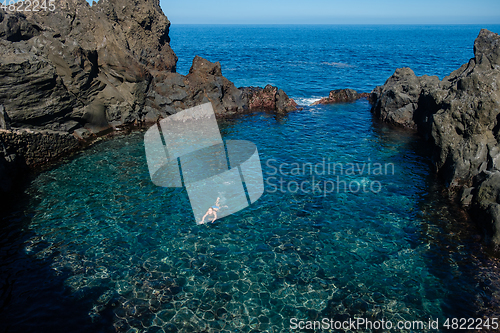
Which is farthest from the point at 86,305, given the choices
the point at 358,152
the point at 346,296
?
the point at 358,152

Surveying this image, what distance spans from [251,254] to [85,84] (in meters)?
23.9

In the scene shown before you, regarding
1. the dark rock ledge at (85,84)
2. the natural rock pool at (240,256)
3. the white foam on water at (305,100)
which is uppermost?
the dark rock ledge at (85,84)

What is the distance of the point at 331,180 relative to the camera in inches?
902

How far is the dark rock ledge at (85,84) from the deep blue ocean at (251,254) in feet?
11.6

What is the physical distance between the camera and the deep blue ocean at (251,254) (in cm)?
1230

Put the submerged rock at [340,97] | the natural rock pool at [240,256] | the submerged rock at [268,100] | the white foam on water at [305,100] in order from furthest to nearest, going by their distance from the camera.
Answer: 1. the submerged rock at [340,97]
2. the white foam on water at [305,100]
3. the submerged rock at [268,100]
4. the natural rock pool at [240,256]

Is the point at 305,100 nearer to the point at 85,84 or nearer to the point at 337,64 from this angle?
the point at 85,84

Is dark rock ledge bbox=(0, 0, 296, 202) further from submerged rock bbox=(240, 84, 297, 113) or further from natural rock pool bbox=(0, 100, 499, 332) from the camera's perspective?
natural rock pool bbox=(0, 100, 499, 332)

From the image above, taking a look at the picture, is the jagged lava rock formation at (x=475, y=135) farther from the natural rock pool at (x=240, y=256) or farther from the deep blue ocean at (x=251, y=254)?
the natural rock pool at (x=240, y=256)

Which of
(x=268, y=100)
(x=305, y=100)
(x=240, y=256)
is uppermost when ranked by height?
(x=268, y=100)

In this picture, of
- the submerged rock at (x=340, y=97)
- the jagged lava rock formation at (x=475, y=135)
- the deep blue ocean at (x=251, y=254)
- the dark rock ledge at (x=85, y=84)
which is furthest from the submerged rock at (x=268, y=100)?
the jagged lava rock formation at (x=475, y=135)

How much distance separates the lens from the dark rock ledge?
23.8 m

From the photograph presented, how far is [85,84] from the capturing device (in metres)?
29.3

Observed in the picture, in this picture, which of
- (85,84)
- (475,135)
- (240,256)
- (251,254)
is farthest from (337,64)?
(240,256)
